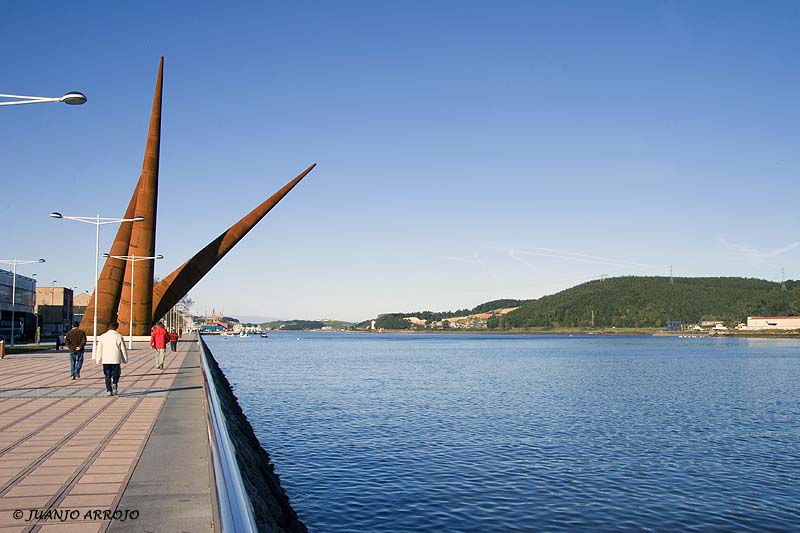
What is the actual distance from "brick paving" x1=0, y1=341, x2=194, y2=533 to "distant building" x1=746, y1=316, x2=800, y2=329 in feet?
534

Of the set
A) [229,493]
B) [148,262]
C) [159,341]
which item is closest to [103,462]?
[229,493]

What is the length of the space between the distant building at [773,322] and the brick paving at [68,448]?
16264 centimetres

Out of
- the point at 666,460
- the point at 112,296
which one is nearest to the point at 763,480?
the point at 666,460

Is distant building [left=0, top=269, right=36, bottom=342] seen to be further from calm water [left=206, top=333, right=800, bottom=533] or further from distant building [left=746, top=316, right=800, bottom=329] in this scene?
distant building [left=746, top=316, right=800, bottom=329]

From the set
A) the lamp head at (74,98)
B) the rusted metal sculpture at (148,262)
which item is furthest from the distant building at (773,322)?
the lamp head at (74,98)

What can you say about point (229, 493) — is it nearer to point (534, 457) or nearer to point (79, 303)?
point (534, 457)

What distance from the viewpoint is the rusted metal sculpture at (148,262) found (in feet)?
154

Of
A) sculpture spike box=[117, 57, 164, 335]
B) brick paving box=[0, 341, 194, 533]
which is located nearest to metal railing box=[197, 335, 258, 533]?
brick paving box=[0, 341, 194, 533]

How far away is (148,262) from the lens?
153 feet

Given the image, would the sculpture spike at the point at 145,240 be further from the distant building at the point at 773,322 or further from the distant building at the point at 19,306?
the distant building at the point at 773,322

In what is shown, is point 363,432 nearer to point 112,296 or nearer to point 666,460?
point 666,460

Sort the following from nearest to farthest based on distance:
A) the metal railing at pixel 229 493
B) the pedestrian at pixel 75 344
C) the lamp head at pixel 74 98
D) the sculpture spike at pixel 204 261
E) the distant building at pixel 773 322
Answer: the metal railing at pixel 229 493 → the lamp head at pixel 74 98 → the pedestrian at pixel 75 344 → the sculpture spike at pixel 204 261 → the distant building at pixel 773 322

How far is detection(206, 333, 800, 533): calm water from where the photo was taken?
12.7m

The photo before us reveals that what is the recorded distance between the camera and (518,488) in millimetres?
14398
